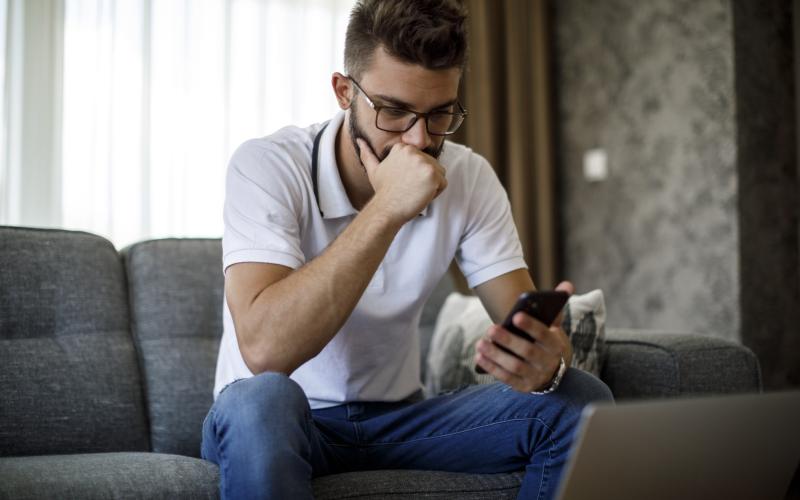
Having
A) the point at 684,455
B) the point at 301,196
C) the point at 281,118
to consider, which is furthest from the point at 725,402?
the point at 281,118

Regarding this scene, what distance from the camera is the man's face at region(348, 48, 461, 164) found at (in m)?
1.47

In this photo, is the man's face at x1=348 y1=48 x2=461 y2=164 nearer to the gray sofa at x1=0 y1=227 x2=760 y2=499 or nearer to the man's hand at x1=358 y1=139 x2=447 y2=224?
the man's hand at x1=358 y1=139 x2=447 y2=224

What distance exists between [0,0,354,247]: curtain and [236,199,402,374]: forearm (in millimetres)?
1893

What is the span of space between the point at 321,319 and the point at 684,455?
1.92 ft

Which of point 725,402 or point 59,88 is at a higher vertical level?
point 59,88

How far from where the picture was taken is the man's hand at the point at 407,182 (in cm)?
136

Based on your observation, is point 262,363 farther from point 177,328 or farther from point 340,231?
point 177,328

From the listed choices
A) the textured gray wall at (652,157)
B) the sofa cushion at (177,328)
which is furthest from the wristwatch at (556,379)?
the textured gray wall at (652,157)

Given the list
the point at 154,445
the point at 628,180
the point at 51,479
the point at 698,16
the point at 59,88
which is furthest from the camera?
the point at 628,180

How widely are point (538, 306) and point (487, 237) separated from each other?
51cm

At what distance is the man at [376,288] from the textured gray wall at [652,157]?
5.97ft

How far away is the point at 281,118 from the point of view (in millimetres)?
3312

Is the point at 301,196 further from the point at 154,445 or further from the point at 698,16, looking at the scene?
the point at 698,16

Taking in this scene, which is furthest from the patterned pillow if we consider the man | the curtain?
the curtain
